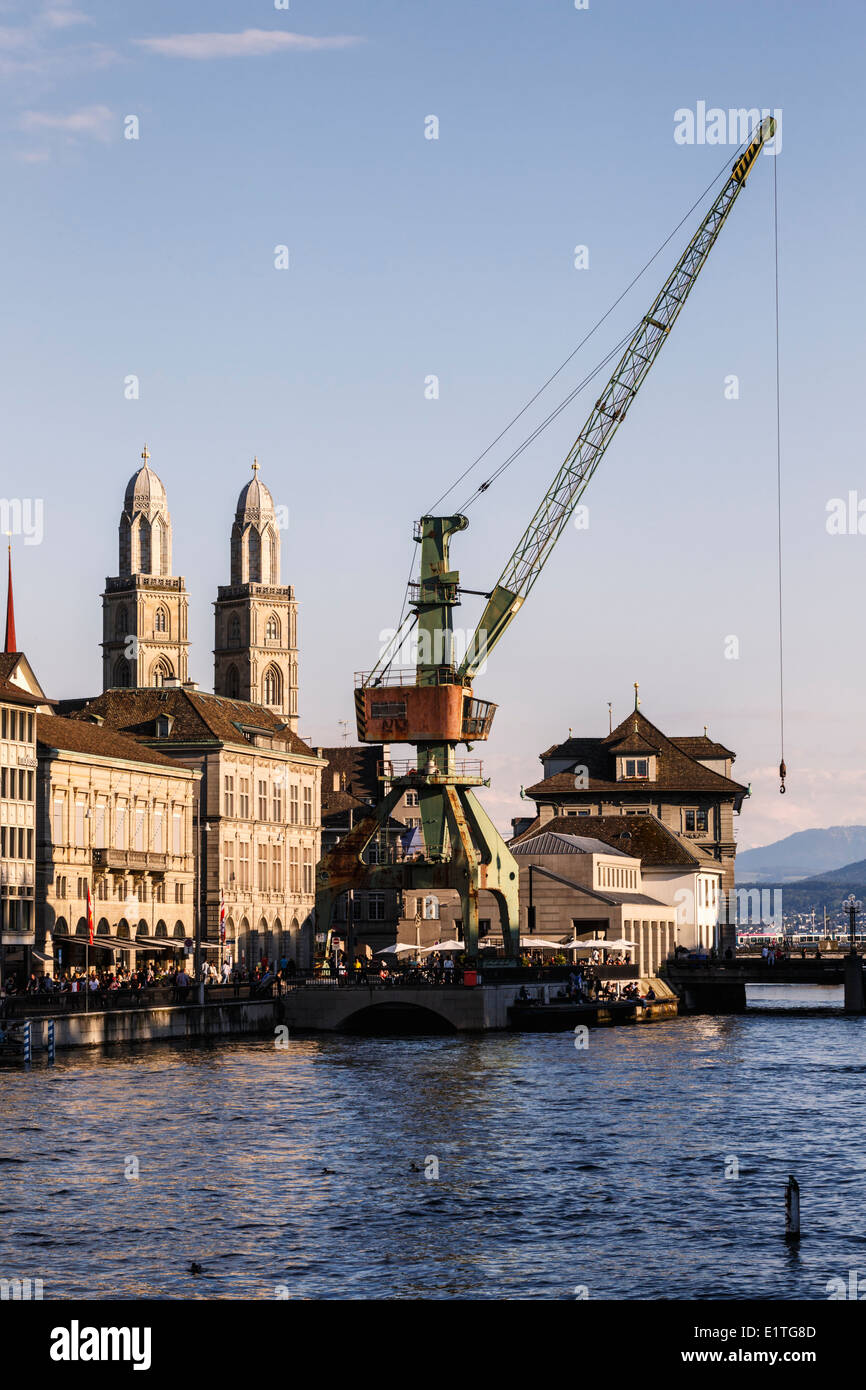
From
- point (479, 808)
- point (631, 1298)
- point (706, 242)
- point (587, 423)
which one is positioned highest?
point (706, 242)

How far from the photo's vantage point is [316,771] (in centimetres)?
17750

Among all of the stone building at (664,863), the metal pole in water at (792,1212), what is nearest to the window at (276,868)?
the stone building at (664,863)

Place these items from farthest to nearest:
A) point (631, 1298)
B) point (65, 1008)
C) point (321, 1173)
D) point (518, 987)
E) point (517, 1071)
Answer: point (518, 987), point (65, 1008), point (517, 1071), point (321, 1173), point (631, 1298)

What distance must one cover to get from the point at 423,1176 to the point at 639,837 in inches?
5115

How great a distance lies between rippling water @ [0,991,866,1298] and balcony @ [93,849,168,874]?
139ft

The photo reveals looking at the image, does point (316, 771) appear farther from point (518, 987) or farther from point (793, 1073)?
point (793, 1073)

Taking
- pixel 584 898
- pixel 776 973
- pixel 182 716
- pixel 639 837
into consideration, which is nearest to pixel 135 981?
pixel 776 973

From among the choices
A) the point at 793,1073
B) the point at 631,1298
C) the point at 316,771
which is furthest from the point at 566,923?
the point at 631,1298

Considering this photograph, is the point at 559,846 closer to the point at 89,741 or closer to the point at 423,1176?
the point at 89,741

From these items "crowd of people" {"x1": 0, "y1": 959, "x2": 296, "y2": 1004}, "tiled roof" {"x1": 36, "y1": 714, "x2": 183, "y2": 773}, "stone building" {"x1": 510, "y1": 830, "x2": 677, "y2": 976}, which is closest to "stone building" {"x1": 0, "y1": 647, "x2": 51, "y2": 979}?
"crowd of people" {"x1": 0, "y1": 959, "x2": 296, "y2": 1004}

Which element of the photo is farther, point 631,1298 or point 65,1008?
point 65,1008

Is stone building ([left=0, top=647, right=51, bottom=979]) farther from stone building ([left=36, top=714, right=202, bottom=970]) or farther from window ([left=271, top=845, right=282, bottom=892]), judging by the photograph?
window ([left=271, top=845, right=282, bottom=892])

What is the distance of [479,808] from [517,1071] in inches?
1380
